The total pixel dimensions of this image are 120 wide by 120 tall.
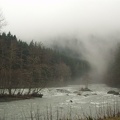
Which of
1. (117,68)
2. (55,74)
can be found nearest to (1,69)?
(117,68)

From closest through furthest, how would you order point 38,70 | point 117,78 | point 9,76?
point 9,76, point 38,70, point 117,78

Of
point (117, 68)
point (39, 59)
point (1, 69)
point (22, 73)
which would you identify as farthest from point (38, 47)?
point (117, 68)

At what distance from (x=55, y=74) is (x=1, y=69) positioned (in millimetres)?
109558

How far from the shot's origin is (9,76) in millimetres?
68250

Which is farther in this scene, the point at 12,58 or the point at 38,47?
the point at 38,47

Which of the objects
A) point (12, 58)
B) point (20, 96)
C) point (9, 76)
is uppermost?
point (12, 58)

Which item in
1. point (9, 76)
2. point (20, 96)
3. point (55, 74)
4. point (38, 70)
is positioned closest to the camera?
point (20, 96)

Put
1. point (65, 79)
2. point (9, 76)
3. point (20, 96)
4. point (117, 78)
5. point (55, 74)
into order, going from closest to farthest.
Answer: point (20, 96) < point (9, 76) < point (117, 78) < point (55, 74) < point (65, 79)

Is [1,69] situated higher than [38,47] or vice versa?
[38,47]

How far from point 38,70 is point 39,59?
10.4ft

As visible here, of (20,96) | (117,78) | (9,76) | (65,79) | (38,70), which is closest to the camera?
(20,96)

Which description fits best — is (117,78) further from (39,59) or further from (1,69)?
(1,69)

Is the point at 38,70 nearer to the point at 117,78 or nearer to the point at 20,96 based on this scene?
the point at 20,96

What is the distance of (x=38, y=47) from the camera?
7725 centimetres
